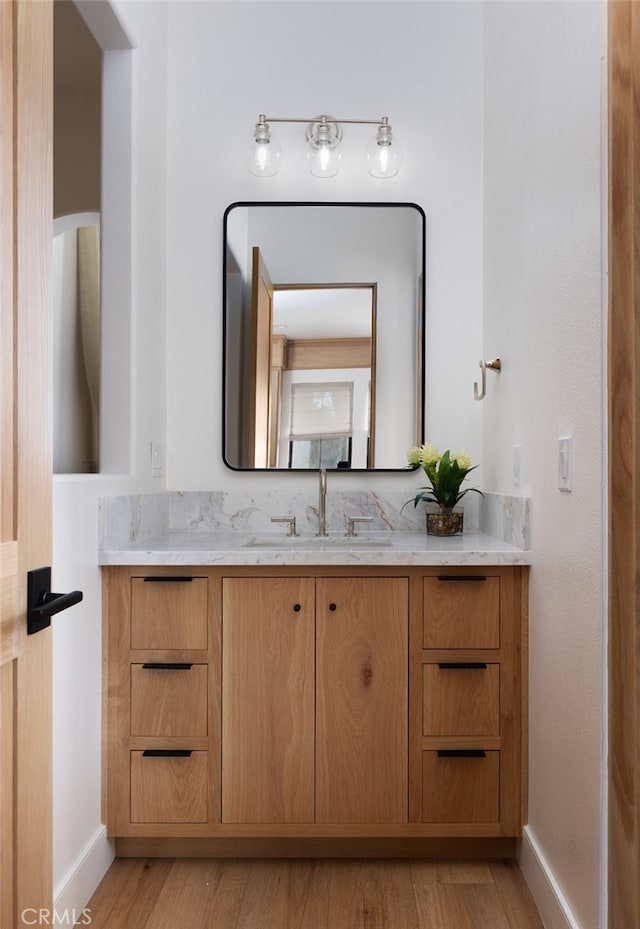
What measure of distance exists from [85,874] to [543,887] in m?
1.18

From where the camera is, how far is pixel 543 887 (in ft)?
5.32

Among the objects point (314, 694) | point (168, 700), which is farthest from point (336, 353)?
point (168, 700)

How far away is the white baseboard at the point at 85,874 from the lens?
153 cm

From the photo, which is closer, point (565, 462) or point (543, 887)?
point (565, 462)

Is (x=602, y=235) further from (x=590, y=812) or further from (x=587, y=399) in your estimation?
(x=590, y=812)

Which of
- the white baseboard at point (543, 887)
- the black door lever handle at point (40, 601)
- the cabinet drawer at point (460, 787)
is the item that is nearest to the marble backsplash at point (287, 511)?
the cabinet drawer at point (460, 787)

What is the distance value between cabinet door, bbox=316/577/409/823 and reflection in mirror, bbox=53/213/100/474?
1485 millimetres

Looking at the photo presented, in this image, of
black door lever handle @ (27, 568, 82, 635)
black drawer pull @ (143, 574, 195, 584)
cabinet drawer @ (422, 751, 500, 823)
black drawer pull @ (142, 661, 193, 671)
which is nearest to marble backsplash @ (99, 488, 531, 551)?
black drawer pull @ (143, 574, 195, 584)

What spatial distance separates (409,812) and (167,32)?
9.21ft

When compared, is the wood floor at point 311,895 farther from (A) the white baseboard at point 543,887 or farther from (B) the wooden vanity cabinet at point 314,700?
(B) the wooden vanity cabinet at point 314,700

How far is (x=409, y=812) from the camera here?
183 centimetres

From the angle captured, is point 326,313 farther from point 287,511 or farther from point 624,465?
point 624,465

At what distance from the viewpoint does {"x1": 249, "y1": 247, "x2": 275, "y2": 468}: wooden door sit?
2408 mm

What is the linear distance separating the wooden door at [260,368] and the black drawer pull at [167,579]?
666 millimetres
